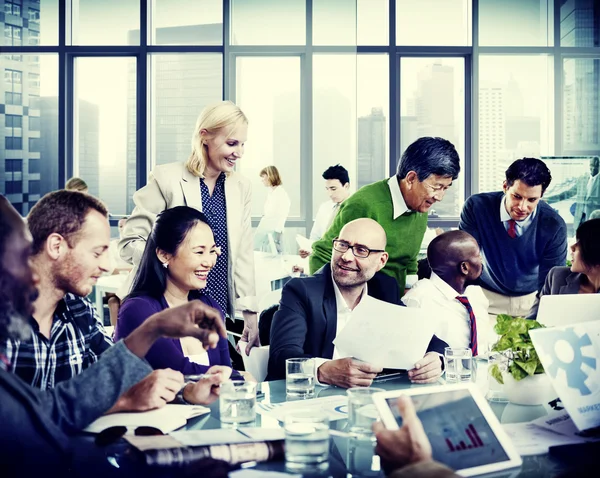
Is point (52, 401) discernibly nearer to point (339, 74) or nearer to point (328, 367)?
point (328, 367)

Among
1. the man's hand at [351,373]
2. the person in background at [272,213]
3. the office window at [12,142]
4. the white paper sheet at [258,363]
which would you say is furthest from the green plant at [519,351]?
the office window at [12,142]

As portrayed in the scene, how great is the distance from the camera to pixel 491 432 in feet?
4.64

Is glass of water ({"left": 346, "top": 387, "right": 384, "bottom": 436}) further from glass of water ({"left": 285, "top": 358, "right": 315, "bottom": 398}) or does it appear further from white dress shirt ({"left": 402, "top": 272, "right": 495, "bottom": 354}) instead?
white dress shirt ({"left": 402, "top": 272, "right": 495, "bottom": 354})

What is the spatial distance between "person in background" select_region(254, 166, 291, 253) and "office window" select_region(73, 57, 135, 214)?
1424 millimetres

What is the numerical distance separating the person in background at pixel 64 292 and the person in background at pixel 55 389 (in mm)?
147

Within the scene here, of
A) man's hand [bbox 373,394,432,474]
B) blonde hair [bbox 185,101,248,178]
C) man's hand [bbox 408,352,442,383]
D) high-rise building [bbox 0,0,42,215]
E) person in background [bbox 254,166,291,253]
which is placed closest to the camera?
man's hand [bbox 373,394,432,474]

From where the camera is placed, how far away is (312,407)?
1857 mm

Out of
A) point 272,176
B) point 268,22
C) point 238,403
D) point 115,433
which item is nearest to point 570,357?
point 238,403

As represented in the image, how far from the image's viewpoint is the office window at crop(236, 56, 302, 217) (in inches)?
291

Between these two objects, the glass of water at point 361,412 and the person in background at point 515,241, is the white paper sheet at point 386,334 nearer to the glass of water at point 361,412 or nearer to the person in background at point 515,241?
the glass of water at point 361,412

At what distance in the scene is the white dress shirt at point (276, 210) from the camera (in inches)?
274

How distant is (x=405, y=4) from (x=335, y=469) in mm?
6867

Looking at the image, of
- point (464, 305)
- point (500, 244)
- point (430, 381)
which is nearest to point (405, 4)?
point (500, 244)

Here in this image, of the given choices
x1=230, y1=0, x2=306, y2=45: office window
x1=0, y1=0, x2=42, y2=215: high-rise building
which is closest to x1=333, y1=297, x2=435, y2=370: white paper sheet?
x1=230, y1=0, x2=306, y2=45: office window
